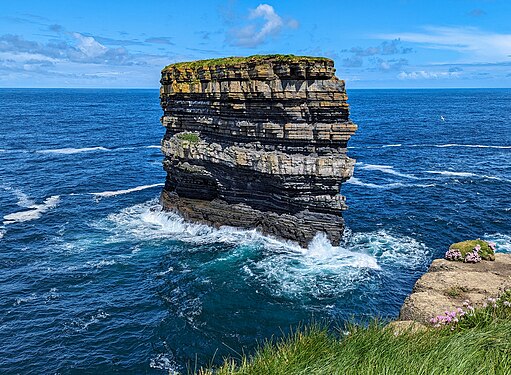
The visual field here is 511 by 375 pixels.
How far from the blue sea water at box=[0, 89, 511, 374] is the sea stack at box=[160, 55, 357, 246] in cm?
226

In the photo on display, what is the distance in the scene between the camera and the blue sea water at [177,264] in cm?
2706

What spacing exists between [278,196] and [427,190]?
25.6 meters

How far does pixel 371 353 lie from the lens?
37.6ft

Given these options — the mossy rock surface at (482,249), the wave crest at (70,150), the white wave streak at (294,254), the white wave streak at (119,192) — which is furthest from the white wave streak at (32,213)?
the mossy rock surface at (482,249)

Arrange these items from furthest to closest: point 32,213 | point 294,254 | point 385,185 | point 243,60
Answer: point 385,185 → point 32,213 → point 243,60 → point 294,254

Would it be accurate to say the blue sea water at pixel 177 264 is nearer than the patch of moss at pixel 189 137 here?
Yes

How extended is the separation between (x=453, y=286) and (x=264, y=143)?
21579 mm

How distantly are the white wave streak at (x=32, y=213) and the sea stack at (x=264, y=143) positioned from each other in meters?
15.8

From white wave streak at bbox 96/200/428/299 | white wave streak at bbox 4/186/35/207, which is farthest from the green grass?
white wave streak at bbox 4/186/35/207

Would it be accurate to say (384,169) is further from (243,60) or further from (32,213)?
(32,213)

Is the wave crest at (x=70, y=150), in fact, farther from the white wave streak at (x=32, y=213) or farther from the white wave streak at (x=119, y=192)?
the white wave streak at (x=32, y=213)

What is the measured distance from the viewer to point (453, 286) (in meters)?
23.4

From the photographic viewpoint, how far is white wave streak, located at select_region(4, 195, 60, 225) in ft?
156

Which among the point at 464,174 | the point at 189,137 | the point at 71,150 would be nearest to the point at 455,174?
the point at 464,174
